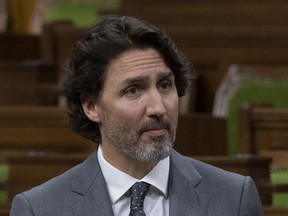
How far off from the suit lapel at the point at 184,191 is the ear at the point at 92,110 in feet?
0.29

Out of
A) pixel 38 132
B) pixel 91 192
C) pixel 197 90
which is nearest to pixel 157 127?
pixel 91 192

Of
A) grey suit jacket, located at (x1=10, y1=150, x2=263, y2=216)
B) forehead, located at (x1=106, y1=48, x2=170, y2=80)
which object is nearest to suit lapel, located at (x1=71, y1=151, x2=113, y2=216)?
grey suit jacket, located at (x1=10, y1=150, x2=263, y2=216)

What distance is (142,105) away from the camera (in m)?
1.05

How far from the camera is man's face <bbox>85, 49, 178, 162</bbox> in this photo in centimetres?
105

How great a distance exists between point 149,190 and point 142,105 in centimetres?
9

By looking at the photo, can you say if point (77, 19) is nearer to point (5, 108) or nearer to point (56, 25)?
point (56, 25)

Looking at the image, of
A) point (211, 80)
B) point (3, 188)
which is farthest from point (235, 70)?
point (3, 188)

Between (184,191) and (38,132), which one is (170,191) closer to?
(184,191)

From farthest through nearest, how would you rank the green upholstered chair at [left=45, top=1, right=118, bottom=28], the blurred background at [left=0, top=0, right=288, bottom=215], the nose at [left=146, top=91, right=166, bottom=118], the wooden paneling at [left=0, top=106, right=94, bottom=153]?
the green upholstered chair at [left=45, top=1, right=118, bottom=28]
the wooden paneling at [left=0, top=106, right=94, bottom=153]
the blurred background at [left=0, top=0, right=288, bottom=215]
the nose at [left=146, top=91, right=166, bottom=118]

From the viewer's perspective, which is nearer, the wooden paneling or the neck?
the neck

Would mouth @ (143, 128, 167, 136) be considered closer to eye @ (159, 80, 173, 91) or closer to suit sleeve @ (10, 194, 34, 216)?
eye @ (159, 80, 173, 91)

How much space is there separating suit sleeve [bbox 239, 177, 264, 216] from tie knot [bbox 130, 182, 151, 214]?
0.32ft

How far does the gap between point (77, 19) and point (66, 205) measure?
5.93ft

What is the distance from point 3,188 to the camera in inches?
68.1
